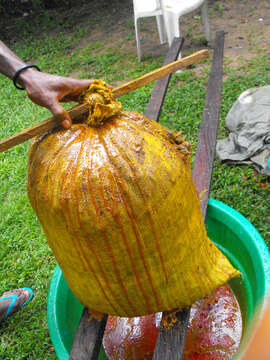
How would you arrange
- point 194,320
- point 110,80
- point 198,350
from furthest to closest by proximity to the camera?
point 110,80 < point 194,320 < point 198,350

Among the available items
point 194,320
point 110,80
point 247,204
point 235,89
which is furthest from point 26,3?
point 194,320

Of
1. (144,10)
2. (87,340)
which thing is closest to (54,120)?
(87,340)

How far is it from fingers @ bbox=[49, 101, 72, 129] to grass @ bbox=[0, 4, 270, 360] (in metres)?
1.48

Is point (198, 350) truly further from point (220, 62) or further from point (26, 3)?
point (26, 3)

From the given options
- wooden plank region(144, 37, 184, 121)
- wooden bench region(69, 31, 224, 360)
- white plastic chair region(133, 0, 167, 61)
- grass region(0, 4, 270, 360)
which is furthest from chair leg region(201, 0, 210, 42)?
wooden plank region(144, 37, 184, 121)

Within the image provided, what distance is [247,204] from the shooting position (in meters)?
2.48

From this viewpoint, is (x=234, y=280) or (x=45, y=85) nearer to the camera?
(x=45, y=85)

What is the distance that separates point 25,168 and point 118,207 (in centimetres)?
256

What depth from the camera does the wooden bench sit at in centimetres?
124

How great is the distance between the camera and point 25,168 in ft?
11.1

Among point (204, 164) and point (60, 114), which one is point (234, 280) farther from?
point (60, 114)

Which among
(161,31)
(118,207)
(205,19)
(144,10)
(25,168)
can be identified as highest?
(118,207)

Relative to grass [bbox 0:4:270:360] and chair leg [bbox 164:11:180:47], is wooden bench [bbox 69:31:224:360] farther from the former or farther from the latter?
chair leg [bbox 164:11:180:47]

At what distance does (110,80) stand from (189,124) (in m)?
1.66
